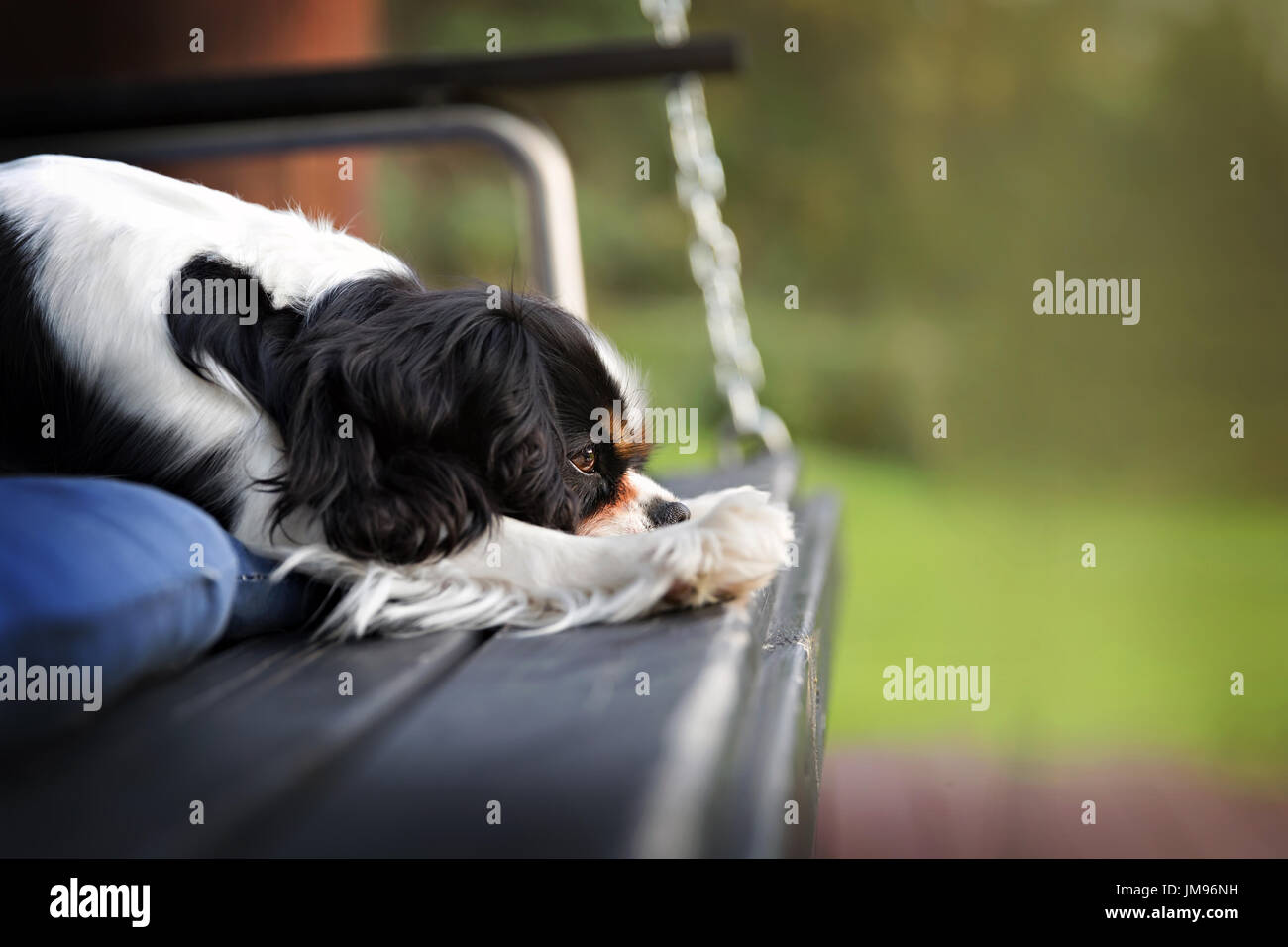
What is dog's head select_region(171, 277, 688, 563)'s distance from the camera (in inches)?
56.8

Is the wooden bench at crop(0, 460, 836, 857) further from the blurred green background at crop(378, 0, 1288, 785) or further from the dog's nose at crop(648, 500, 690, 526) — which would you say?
the blurred green background at crop(378, 0, 1288, 785)

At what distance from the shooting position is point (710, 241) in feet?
9.09

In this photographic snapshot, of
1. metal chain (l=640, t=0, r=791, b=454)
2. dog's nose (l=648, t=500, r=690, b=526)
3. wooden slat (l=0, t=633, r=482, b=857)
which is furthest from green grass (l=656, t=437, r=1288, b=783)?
wooden slat (l=0, t=633, r=482, b=857)

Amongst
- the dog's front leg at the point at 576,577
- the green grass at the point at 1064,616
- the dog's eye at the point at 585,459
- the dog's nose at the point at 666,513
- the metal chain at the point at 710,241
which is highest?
the metal chain at the point at 710,241

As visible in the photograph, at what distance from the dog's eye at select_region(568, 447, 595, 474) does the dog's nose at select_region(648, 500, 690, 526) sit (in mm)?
102

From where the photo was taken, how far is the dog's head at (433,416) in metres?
1.44

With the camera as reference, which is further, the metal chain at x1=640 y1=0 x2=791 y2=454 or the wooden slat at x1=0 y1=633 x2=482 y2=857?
the metal chain at x1=640 y1=0 x2=791 y2=454

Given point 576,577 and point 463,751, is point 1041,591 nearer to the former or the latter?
point 576,577

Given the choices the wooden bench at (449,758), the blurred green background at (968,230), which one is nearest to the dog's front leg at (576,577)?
the wooden bench at (449,758)

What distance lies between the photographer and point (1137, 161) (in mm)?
12539

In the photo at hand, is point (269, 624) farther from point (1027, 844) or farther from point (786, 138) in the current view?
point (786, 138)

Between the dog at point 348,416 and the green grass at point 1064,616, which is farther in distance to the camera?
the green grass at point 1064,616

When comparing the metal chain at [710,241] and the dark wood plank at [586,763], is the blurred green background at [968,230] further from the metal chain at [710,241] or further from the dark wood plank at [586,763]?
the dark wood plank at [586,763]
